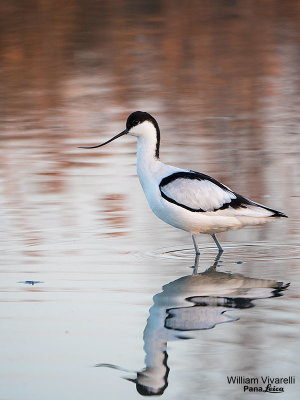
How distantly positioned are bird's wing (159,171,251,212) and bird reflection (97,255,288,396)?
0.58 m

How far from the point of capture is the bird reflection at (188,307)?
5.41 metres

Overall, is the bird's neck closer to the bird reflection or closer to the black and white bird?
the black and white bird

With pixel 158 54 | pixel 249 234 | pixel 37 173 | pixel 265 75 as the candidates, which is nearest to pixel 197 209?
pixel 249 234

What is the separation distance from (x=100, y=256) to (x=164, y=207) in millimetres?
629

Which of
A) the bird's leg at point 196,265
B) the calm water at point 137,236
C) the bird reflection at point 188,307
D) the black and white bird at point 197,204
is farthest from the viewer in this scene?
the black and white bird at point 197,204

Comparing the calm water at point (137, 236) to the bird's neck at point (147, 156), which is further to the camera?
the bird's neck at point (147, 156)

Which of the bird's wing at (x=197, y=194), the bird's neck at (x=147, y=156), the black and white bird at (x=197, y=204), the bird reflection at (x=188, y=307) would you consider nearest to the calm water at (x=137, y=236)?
the bird reflection at (x=188, y=307)

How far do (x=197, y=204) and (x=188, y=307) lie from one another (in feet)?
6.08

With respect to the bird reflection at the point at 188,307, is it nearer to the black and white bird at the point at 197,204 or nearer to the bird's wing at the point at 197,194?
the black and white bird at the point at 197,204

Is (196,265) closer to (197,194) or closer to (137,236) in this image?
(197,194)

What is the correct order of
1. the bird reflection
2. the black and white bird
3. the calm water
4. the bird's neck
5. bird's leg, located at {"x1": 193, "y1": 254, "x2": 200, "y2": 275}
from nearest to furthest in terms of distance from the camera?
the bird reflection
the calm water
bird's leg, located at {"x1": 193, "y1": 254, "x2": 200, "y2": 275}
the black and white bird
the bird's neck

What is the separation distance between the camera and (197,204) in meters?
8.29

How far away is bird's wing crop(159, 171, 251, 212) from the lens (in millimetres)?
8242

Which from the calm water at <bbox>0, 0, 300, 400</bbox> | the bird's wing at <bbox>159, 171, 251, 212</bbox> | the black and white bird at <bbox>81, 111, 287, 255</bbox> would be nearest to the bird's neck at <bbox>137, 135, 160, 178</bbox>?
the black and white bird at <bbox>81, 111, 287, 255</bbox>
